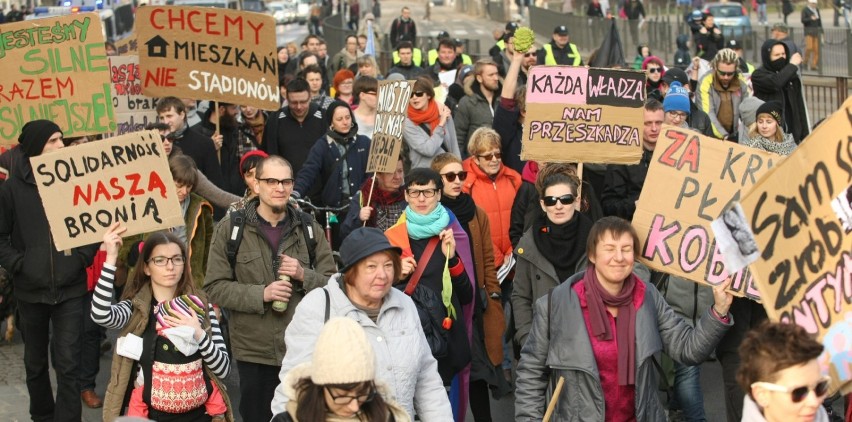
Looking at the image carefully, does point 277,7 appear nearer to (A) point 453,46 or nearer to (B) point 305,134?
(A) point 453,46

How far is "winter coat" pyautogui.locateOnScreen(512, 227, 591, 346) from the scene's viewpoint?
23.9 ft

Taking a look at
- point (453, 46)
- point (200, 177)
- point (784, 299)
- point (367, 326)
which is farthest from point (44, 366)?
point (453, 46)

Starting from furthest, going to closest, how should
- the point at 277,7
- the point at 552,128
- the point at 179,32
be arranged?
the point at 277,7 < the point at 179,32 < the point at 552,128

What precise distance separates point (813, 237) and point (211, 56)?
7.07 meters

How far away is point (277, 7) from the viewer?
72688 millimetres

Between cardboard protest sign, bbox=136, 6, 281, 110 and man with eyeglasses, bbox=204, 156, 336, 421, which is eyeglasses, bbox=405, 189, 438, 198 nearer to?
man with eyeglasses, bbox=204, 156, 336, 421

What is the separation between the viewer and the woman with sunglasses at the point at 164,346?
6398 mm

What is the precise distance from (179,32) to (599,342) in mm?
6288

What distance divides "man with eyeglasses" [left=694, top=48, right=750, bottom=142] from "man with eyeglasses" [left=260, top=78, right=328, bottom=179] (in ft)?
11.5

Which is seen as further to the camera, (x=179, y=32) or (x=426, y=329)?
(x=179, y=32)

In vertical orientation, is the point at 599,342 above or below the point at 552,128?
below

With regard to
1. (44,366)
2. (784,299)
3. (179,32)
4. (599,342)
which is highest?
(179,32)

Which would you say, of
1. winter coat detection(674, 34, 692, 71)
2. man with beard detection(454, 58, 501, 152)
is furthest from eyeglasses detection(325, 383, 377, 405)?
winter coat detection(674, 34, 692, 71)

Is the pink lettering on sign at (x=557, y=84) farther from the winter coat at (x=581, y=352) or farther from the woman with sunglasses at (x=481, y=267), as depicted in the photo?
the winter coat at (x=581, y=352)
